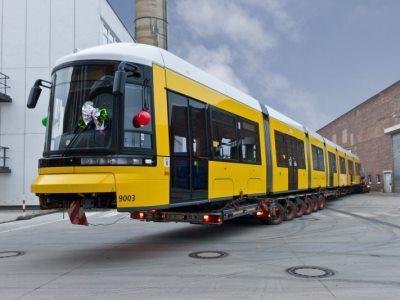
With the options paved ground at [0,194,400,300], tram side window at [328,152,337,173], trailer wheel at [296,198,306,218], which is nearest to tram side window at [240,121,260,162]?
paved ground at [0,194,400,300]

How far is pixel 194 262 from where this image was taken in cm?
829

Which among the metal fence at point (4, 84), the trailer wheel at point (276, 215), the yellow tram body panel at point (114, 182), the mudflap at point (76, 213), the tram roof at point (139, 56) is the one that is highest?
the metal fence at point (4, 84)

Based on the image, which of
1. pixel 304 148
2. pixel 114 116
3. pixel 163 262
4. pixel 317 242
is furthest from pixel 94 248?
pixel 304 148

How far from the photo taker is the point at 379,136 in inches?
1913

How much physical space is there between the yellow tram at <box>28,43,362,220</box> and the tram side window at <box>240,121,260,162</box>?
1.27 metres

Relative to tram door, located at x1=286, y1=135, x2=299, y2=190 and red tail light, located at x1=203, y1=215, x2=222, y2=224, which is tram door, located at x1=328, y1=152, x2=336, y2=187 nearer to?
tram door, located at x1=286, y1=135, x2=299, y2=190

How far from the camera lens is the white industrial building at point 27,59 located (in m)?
25.0

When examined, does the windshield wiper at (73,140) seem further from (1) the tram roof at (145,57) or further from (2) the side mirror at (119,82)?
(1) the tram roof at (145,57)

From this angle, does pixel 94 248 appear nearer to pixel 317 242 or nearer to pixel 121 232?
pixel 121 232

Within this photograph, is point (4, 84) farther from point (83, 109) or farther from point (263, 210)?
point (83, 109)

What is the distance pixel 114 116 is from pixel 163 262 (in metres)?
2.77

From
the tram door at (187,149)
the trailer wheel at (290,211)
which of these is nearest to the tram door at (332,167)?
the trailer wheel at (290,211)

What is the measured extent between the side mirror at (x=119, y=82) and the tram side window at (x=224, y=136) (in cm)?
308

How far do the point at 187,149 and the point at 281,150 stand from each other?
647 cm
